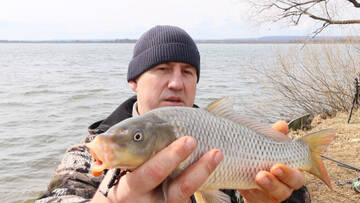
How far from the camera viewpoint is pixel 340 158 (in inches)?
266

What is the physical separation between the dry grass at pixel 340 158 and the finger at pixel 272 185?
A: 127 inches

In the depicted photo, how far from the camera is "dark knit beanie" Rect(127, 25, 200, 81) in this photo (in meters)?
2.87

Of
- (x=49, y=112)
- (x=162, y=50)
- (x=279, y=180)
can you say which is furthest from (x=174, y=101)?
(x=49, y=112)

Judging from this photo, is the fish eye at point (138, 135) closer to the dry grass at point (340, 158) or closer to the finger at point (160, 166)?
the finger at point (160, 166)

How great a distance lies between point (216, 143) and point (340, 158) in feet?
19.2

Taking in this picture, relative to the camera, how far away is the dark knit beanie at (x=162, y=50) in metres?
2.87

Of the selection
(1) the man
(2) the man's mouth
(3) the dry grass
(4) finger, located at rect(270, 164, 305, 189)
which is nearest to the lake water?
(3) the dry grass

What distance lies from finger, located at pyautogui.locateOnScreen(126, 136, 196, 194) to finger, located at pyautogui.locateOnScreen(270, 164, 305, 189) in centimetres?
63

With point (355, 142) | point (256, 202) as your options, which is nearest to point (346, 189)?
point (355, 142)

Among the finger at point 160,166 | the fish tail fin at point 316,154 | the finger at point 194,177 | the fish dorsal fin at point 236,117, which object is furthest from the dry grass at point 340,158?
the finger at point 160,166

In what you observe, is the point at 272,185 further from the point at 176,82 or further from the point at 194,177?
the point at 176,82

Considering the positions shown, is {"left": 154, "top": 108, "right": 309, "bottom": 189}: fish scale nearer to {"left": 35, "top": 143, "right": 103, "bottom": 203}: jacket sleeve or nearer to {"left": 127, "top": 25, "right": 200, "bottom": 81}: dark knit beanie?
{"left": 35, "top": 143, "right": 103, "bottom": 203}: jacket sleeve

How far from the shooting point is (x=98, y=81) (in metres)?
21.7

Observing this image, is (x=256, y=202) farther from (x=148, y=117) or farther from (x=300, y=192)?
(x=148, y=117)
